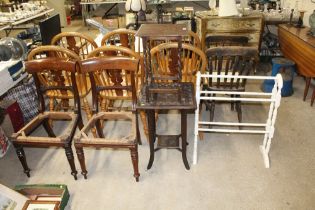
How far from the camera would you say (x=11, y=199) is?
1.61 meters

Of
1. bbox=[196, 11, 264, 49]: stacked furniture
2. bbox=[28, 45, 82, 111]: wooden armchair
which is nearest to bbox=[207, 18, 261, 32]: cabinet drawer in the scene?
bbox=[196, 11, 264, 49]: stacked furniture

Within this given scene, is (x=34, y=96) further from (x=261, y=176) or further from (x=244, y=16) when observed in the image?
(x=244, y=16)

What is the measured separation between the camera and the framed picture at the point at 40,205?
1626 mm

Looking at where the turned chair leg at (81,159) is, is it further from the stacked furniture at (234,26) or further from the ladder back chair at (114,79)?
the stacked furniture at (234,26)

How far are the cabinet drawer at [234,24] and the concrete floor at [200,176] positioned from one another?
5.06ft

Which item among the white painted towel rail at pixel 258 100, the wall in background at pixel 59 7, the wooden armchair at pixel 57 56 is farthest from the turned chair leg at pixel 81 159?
the wall in background at pixel 59 7

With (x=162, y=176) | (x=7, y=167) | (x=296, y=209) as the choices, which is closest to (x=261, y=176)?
(x=296, y=209)

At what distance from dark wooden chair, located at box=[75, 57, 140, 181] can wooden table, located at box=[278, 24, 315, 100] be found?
196 centimetres

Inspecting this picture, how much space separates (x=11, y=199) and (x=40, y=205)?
0.18 m

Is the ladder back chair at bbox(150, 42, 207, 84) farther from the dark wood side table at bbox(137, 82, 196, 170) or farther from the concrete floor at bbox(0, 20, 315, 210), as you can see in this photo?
the concrete floor at bbox(0, 20, 315, 210)

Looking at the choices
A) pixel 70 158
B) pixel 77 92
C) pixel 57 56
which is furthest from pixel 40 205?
pixel 57 56

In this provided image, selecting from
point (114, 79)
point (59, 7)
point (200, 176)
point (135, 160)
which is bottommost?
point (200, 176)

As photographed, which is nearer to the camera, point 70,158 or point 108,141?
point 108,141

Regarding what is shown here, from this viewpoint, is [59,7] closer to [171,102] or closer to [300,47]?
[300,47]
